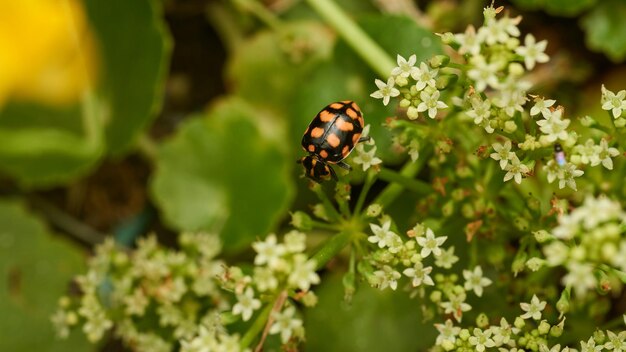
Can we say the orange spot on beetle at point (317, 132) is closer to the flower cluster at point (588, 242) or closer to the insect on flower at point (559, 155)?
the insect on flower at point (559, 155)

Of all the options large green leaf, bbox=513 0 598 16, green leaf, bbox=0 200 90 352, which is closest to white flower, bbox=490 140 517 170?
large green leaf, bbox=513 0 598 16

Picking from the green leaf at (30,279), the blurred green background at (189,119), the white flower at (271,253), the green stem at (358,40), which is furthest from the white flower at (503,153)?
the green leaf at (30,279)

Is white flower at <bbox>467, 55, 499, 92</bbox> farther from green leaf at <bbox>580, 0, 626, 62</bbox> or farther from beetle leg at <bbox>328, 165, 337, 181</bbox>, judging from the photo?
green leaf at <bbox>580, 0, 626, 62</bbox>

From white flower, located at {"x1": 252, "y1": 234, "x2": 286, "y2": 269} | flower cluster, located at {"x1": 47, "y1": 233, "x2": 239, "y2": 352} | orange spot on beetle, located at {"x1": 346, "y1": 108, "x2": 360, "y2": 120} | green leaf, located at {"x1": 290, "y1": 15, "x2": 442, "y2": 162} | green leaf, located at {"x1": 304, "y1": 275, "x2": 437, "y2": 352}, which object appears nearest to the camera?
white flower, located at {"x1": 252, "y1": 234, "x2": 286, "y2": 269}

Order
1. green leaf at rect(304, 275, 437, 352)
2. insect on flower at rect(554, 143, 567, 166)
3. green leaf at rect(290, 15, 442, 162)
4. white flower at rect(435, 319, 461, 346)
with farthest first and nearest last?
green leaf at rect(304, 275, 437, 352)
green leaf at rect(290, 15, 442, 162)
white flower at rect(435, 319, 461, 346)
insect on flower at rect(554, 143, 567, 166)

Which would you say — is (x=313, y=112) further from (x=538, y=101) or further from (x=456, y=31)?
(x=538, y=101)

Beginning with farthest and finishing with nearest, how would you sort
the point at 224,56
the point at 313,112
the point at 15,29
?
1. the point at 224,56
2. the point at 15,29
3. the point at 313,112

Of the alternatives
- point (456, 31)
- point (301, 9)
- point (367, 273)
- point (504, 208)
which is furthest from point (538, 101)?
point (301, 9)
